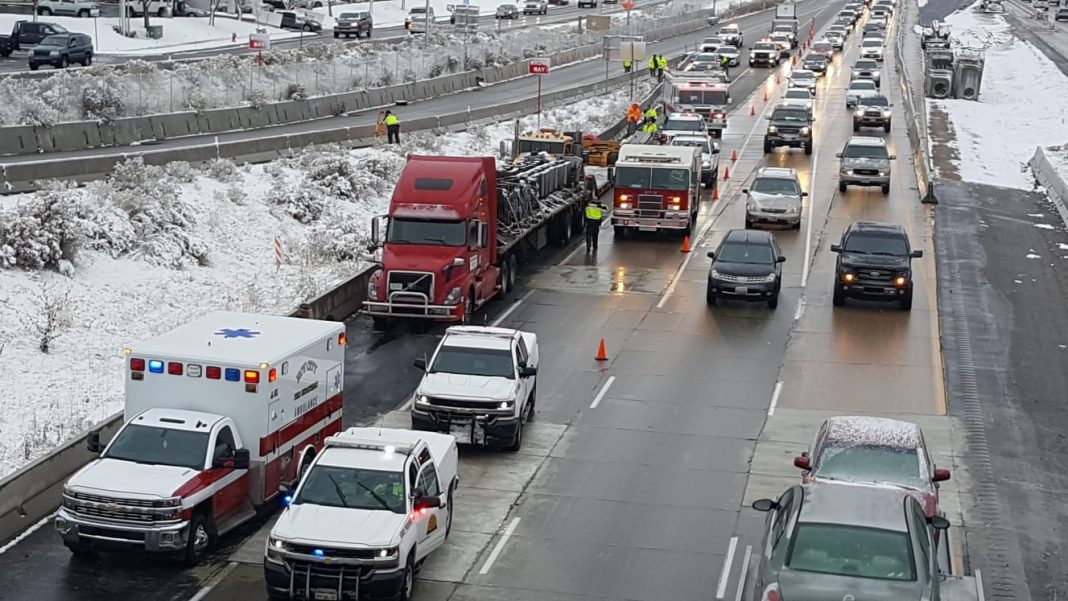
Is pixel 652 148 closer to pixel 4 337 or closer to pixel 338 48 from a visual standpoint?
pixel 4 337

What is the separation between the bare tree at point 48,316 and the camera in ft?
92.1

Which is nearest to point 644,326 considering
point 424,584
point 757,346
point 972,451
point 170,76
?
point 757,346

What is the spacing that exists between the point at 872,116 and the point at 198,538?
52960 millimetres

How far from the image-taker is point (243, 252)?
126 feet

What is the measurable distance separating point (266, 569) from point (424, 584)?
219 centimetres

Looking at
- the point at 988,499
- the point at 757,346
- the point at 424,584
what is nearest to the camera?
the point at 424,584

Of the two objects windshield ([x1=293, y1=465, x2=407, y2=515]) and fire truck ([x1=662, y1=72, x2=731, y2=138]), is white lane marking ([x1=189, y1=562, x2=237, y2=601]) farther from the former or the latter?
fire truck ([x1=662, y1=72, x2=731, y2=138])

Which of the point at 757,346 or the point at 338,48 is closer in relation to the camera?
the point at 757,346

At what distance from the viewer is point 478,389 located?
23.5m

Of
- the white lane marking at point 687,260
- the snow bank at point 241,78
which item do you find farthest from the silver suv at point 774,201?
the snow bank at point 241,78

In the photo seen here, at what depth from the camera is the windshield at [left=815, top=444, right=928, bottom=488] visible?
18375mm

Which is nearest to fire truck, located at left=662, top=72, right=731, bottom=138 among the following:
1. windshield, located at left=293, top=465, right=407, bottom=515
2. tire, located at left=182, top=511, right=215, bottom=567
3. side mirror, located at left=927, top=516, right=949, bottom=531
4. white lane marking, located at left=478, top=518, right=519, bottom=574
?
white lane marking, located at left=478, top=518, right=519, bottom=574

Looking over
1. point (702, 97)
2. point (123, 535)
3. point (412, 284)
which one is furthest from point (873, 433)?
point (702, 97)

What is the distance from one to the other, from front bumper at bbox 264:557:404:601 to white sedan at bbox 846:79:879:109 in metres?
59.7
